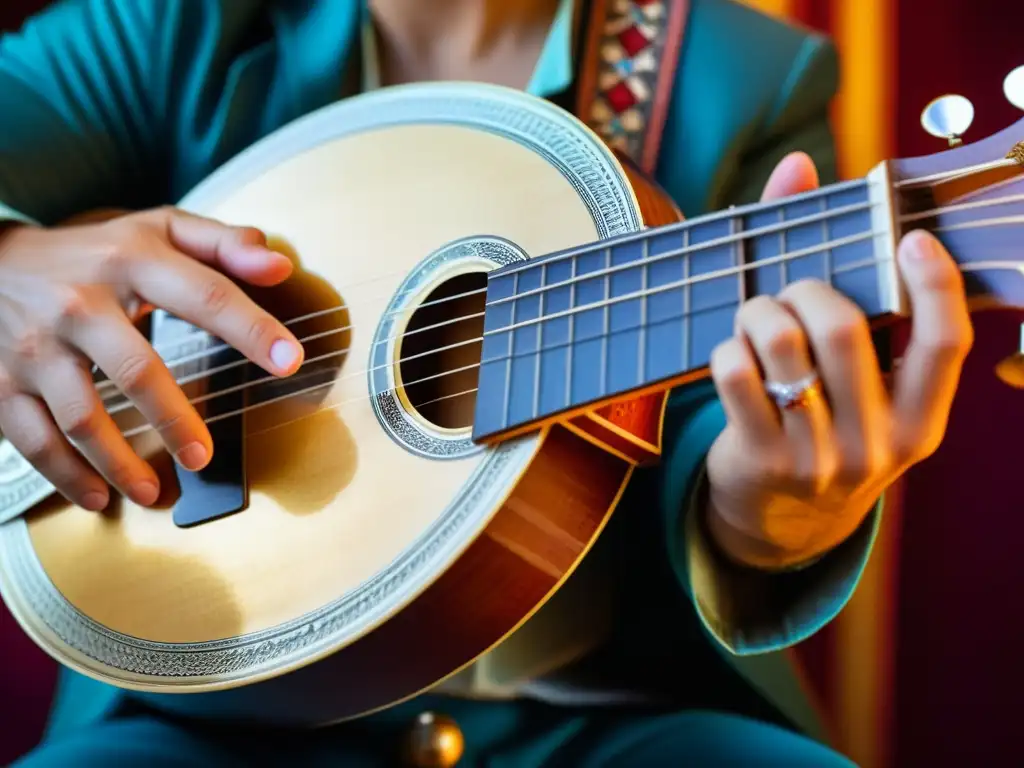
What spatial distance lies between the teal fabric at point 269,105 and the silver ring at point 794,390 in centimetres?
30

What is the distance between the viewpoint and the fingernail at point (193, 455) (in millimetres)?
652

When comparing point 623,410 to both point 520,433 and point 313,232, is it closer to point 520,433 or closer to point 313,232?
point 520,433

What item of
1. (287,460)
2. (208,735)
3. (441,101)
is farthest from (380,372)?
(208,735)

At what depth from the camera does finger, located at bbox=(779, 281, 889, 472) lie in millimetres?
438

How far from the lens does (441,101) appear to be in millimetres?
729

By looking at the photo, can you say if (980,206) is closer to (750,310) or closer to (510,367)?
(750,310)

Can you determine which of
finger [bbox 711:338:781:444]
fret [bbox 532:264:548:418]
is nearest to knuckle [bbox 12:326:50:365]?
fret [bbox 532:264:548:418]

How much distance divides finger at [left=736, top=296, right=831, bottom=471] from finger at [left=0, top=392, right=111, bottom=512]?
503 millimetres

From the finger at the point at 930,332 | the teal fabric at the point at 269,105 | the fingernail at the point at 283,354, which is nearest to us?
the finger at the point at 930,332

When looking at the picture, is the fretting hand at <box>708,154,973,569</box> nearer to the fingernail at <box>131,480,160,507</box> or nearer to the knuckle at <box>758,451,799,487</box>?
the knuckle at <box>758,451,799,487</box>

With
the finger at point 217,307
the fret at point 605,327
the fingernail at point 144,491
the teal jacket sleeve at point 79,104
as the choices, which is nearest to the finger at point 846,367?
the fret at point 605,327

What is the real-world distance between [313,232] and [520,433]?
0.29 m

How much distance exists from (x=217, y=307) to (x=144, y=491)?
146 mm

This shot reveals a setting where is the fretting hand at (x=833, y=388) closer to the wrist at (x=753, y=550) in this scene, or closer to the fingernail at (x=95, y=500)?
the wrist at (x=753, y=550)
